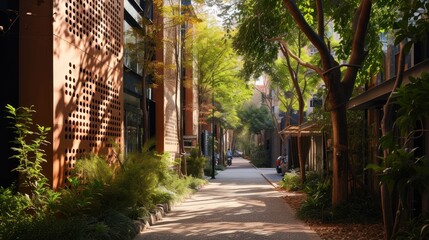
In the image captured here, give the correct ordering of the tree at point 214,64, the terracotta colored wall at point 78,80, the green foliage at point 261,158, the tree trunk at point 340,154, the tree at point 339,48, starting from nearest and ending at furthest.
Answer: the terracotta colored wall at point 78,80, the tree at point 339,48, the tree trunk at point 340,154, the tree at point 214,64, the green foliage at point 261,158

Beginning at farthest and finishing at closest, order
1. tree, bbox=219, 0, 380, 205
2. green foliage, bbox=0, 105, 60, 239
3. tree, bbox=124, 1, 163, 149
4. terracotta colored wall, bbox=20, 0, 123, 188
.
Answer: tree, bbox=124, 1, 163, 149, tree, bbox=219, 0, 380, 205, terracotta colored wall, bbox=20, 0, 123, 188, green foliage, bbox=0, 105, 60, 239

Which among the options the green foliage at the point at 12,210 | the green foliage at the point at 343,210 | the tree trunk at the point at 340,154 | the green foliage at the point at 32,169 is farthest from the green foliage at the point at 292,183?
the green foliage at the point at 12,210

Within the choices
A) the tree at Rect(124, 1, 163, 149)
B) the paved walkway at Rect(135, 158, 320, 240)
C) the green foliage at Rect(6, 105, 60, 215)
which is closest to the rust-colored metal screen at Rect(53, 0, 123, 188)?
the green foliage at Rect(6, 105, 60, 215)

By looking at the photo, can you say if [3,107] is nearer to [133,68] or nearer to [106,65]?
[106,65]

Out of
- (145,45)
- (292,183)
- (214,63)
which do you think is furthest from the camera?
(214,63)

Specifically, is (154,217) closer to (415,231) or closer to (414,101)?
(415,231)

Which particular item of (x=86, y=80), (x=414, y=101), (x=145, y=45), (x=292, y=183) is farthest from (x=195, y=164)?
(x=414, y=101)

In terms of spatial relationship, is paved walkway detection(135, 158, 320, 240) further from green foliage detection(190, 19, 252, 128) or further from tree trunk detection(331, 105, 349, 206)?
green foliage detection(190, 19, 252, 128)

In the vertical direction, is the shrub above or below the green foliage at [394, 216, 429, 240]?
below

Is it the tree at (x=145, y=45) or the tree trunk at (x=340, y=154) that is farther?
the tree at (x=145, y=45)

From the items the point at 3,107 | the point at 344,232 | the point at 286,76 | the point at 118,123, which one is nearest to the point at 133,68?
the point at 118,123

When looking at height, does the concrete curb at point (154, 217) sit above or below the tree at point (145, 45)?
below

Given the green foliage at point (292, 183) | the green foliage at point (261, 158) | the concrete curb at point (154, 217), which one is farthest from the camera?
the green foliage at point (261, 158)

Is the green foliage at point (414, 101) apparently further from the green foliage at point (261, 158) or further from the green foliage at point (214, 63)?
the green foliage at point (261, 158)
